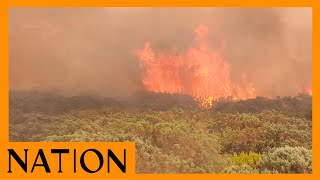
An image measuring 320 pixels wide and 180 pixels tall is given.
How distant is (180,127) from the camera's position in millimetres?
12648

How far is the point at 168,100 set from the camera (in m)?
12.9

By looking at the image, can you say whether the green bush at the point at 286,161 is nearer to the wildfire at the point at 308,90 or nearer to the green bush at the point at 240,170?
the green bush at the point at 240,170

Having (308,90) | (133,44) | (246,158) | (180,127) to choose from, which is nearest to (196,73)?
(180,127)

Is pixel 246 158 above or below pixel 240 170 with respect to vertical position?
above

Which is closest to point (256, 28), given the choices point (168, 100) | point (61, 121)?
point (168, 100)

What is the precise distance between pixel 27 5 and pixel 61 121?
190 centimetres

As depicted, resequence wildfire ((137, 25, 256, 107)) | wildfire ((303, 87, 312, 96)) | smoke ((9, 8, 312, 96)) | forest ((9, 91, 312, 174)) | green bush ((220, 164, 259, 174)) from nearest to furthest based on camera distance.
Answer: green bush ((220, 164, 259, 174)), forest ((9, 91, 312, 174)), smoke ((9, 8, 312, 96)), wildfire ((137, 25, 256, 107)), wildfire ((303, 87, 312, 96))

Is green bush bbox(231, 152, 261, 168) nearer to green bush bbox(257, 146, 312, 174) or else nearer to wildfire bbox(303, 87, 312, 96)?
green bush bbox(257, 146, 312, 174)

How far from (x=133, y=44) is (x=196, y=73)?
3.58 ft

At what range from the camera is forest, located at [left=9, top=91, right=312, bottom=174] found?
40.3 feet

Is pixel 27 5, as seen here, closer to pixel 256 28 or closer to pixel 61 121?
pixel 61 121

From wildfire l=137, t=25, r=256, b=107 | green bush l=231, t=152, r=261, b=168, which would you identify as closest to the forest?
green bush l=231, t=152, r=261, b=168

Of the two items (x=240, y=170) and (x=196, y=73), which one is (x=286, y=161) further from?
(x=196, y=73)

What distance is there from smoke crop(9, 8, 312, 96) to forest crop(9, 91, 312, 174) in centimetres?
22
